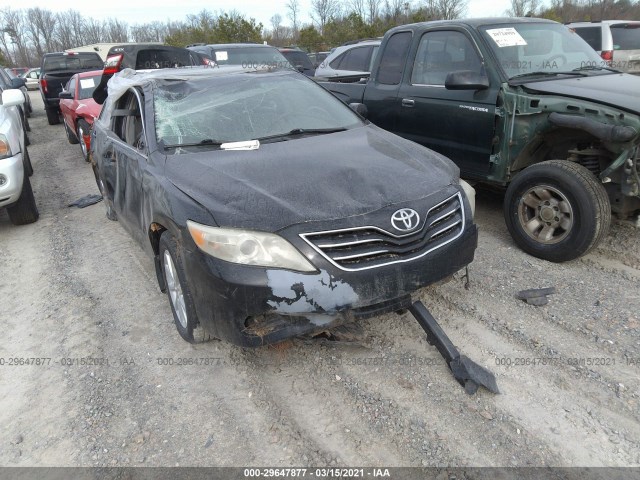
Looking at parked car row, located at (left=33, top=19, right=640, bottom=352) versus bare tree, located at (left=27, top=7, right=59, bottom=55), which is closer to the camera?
parked car row, located at (left=33, top=19, right=640, bottom=352)

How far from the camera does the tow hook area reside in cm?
267

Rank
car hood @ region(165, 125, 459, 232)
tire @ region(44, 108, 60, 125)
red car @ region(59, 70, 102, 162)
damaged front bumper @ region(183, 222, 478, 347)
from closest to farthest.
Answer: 1. damaged front bumper @ region(183, 222, 478, 347)
2. car hood @ region(165, 125, 459, 232)
3. red car @ region(59, 70, 102, 162)
4. tire @ region(44, 108, 60, 125)

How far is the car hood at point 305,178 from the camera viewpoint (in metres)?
2.62

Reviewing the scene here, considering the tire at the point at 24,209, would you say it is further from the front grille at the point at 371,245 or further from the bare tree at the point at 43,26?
the bare tree at the point at 43,26

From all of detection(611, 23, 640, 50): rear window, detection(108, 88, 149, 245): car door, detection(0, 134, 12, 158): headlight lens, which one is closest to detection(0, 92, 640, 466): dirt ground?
detection(108, 88, 149, 245): car door

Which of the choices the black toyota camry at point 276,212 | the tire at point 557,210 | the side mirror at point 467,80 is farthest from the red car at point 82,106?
the tire at point 557,210

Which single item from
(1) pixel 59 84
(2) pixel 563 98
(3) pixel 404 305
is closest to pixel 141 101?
(3) pixel 404 305

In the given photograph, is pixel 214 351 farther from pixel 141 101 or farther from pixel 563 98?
pixel 563 98

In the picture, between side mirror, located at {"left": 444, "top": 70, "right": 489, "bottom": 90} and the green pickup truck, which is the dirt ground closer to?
the green pickup truck

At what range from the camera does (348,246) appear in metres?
2.56

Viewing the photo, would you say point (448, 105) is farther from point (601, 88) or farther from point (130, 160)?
point (130, 160)

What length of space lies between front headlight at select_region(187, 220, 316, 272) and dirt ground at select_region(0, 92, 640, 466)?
0.78 meters

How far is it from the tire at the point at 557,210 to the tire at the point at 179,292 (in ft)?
9.11

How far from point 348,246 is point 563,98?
2.54 meters
